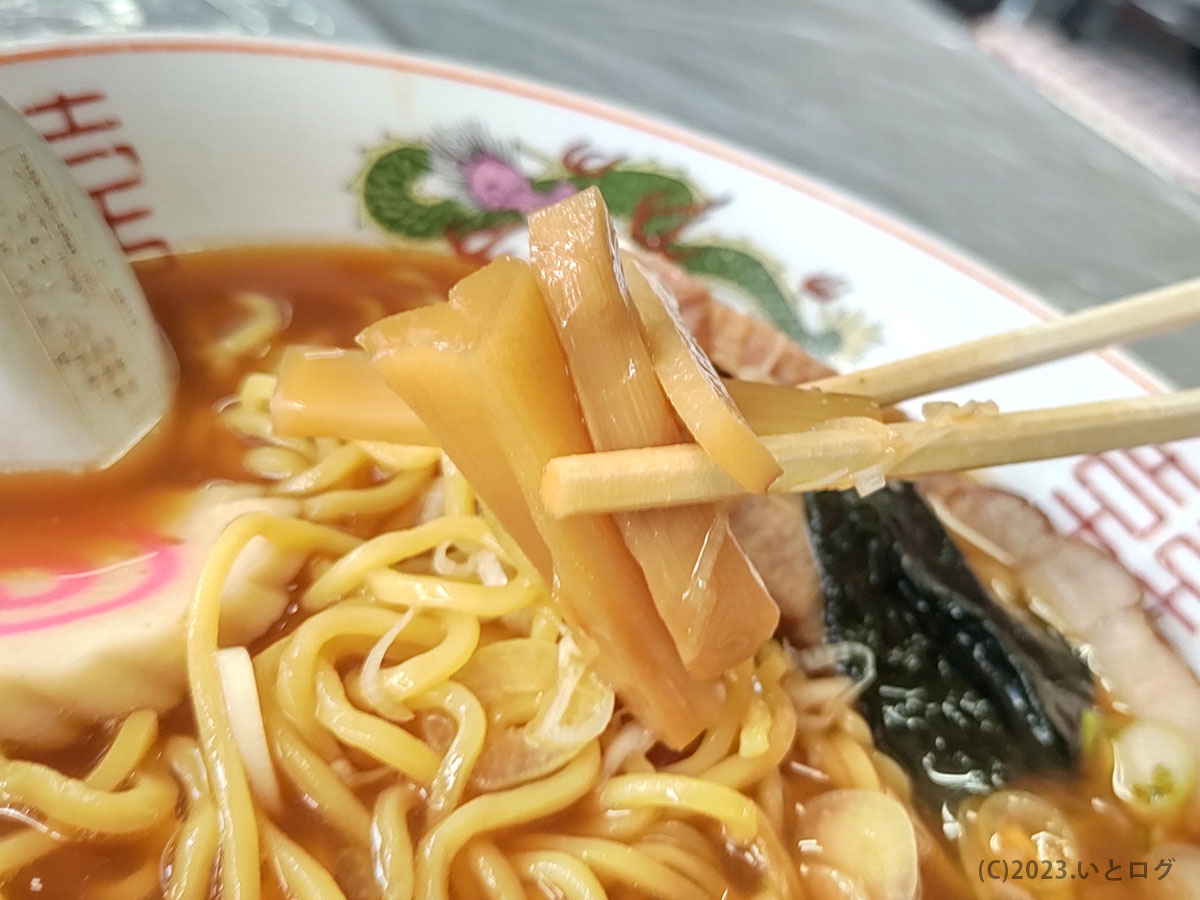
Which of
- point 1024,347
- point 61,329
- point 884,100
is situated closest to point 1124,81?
point 884,100

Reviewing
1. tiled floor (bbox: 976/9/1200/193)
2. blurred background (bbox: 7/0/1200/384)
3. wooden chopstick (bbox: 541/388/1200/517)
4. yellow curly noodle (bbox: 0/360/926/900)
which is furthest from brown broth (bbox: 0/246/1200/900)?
tiled floor (bbox: 976/9/1200/193)

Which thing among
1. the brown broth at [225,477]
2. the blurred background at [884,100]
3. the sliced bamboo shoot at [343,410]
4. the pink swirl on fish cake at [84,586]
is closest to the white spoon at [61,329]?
the brown broth at [225,477]

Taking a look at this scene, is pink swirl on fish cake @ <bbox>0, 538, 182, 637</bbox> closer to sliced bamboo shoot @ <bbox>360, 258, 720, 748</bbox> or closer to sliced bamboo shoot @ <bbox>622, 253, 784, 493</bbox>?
sliced bamboo shoot @ <bbox>360, 258, 720, 748</bbox>

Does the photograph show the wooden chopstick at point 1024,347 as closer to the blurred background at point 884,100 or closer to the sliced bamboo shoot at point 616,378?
the sliced bamboo shoot at point 616,378

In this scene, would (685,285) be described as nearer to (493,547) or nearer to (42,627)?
(493,547)

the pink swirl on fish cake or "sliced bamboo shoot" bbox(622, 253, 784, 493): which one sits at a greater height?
"sliced bamboo shoot" bbox(622, 253, 784, 493)
